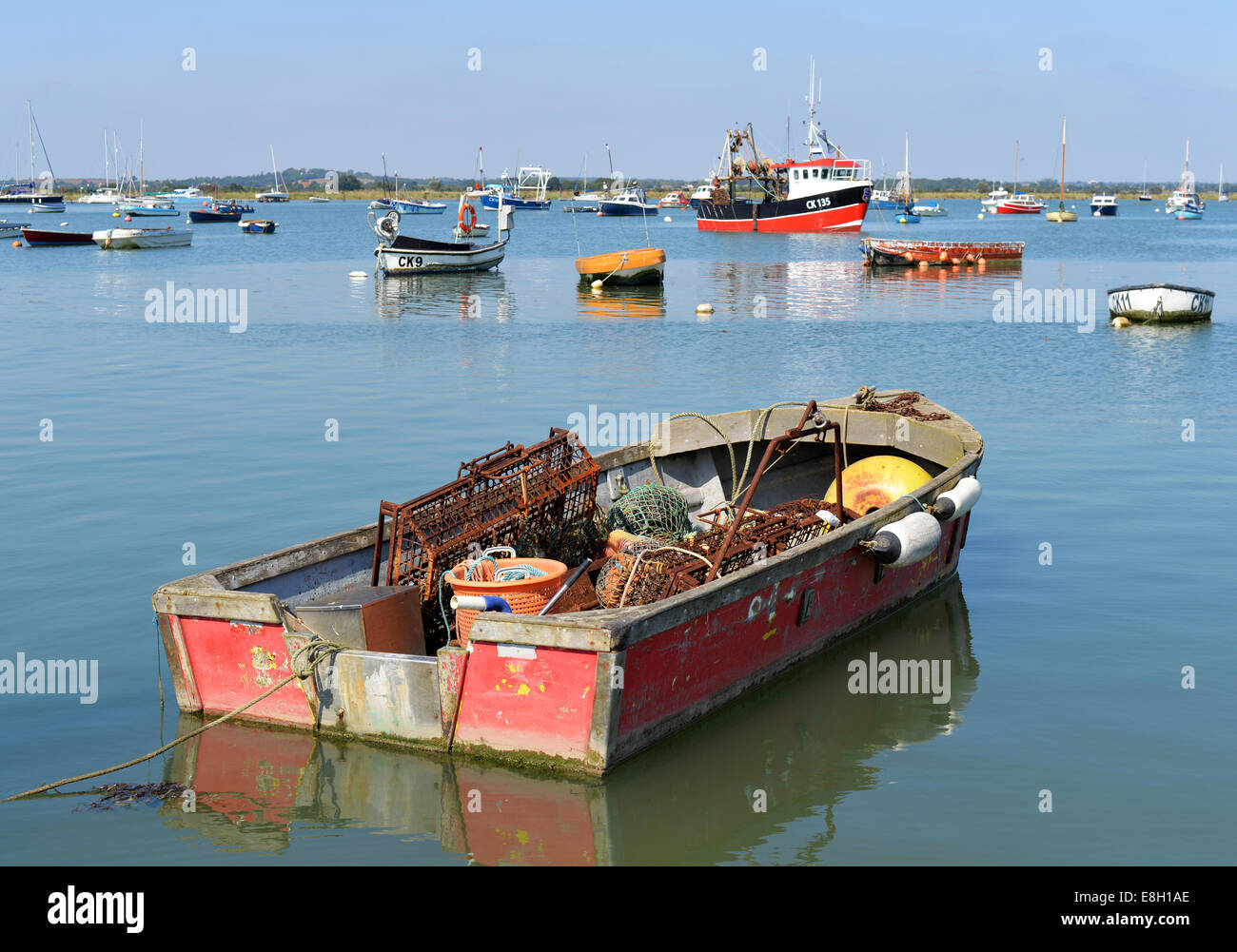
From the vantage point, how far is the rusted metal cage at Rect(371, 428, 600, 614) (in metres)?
7.84

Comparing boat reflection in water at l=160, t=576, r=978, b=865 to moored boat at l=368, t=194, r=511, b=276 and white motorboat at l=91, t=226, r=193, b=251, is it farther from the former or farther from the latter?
white motorboat at l=91, t=226, r=193, b=251

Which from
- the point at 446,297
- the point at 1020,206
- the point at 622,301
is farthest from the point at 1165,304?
the point at 1020,206

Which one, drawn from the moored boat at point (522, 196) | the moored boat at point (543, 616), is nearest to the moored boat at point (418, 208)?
the moored boat at point (522, 196)

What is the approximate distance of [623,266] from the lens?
40.5 meters

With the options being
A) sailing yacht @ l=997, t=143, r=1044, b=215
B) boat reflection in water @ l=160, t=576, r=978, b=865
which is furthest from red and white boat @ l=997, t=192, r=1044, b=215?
boat reflection in water @ l=160, t=576, r=978, b=865

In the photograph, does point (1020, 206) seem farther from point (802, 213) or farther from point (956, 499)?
point (956, 499)

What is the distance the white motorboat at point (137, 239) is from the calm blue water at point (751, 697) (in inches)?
1485

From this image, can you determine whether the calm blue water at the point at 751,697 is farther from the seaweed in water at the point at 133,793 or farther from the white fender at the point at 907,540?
the white fender at the point at 907,540

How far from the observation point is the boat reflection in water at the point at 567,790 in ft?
20.6

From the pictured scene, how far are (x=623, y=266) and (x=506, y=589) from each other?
34.2 metres

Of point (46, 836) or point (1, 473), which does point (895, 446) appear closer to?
point (46, 836)

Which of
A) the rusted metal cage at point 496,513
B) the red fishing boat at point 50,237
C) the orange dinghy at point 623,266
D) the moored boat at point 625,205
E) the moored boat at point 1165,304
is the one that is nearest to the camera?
the rusted metal cage at point 496,513

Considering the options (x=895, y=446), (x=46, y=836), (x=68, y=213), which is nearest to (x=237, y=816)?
(x=46, y=836)

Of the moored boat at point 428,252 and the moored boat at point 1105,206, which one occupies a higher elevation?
the moored boat at point 1105,206
